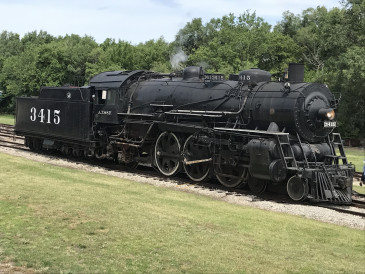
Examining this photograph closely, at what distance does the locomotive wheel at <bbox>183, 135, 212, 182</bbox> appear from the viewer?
Result: 13849 mm

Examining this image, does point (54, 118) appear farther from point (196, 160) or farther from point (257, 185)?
point (257, 185)

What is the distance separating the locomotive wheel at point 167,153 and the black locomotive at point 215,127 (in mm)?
36

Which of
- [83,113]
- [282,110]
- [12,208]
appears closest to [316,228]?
[282,110]

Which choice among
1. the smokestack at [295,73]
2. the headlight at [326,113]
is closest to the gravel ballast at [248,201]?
the headlight at [326,113]

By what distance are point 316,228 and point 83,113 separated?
11.9 m

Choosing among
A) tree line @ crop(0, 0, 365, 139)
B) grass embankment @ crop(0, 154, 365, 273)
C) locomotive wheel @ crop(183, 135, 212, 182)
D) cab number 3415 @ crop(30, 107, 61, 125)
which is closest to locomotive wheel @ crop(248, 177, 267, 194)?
locomotive wheel @ crop(183, 135, 212, 182)

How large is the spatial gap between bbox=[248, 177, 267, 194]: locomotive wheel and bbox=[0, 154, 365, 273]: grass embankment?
6.72 ft

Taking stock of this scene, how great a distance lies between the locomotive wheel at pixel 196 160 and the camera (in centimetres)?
1385

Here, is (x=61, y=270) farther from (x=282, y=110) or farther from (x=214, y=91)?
(x=214, y=91)

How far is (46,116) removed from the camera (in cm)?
2002

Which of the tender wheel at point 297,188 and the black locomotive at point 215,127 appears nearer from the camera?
the tender wheel at point 297,188

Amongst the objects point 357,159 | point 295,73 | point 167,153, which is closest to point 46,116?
point 167,153

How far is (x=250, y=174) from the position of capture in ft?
40.7

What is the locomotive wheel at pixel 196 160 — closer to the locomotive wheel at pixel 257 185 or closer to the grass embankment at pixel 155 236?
the locomotive wheel at pixel 257 185
